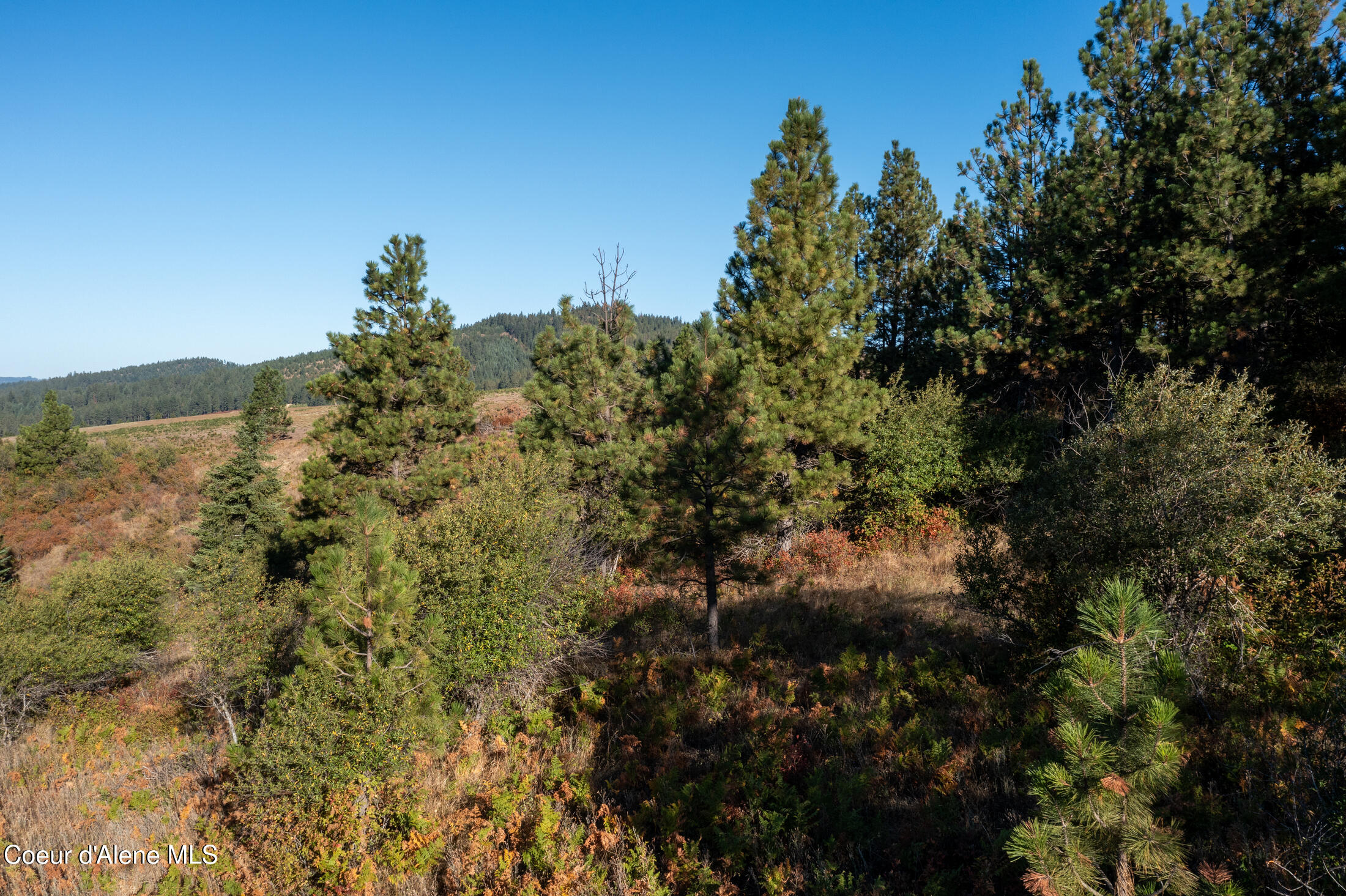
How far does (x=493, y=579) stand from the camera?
9422 millimetres

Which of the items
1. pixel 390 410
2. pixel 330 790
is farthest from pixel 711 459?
pixel 390 410

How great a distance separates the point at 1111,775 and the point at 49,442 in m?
67.0

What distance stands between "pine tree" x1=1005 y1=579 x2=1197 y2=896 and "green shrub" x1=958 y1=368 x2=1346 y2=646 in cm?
361

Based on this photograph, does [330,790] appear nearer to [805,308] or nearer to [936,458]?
[805,308]

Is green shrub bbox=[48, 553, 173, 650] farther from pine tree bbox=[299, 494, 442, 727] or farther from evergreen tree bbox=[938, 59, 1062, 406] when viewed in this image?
evergreen tree bbox=[938, 59, 1062, 406]

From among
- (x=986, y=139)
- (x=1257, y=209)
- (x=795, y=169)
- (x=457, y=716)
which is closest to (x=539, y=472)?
(x=457, y=716)

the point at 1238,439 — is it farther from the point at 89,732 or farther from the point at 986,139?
the point at 89,732

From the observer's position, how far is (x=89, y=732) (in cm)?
1085

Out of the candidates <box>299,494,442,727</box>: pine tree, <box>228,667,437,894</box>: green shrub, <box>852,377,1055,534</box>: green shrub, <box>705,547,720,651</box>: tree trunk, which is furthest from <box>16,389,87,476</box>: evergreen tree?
<box>852,377,1055,534</box>: green shrub

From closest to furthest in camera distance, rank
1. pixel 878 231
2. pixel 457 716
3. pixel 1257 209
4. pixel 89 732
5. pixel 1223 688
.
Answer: pixel 1223 688 → pixel 457 716 → pixel 89 732 → pixel 1257 209 → pixel 878 231

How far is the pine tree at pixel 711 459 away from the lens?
33.5ft

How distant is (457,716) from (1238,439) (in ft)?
36.9

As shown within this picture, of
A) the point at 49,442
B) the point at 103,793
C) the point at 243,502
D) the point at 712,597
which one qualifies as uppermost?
the point at 49,442

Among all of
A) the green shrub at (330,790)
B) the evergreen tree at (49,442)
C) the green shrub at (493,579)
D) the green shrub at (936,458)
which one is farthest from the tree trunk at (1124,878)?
the evergreen tree at (49,442)
